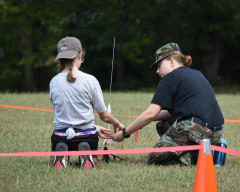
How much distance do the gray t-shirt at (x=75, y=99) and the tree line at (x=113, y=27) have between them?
1934 cm

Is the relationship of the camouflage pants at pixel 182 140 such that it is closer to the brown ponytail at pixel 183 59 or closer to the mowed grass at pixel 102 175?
the mowed grass at pixel 102 175

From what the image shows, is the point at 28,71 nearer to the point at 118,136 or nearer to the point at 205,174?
the point at 118,136

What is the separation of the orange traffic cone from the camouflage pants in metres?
1.23

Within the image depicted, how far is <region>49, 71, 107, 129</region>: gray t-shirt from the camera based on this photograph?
4.67 meters

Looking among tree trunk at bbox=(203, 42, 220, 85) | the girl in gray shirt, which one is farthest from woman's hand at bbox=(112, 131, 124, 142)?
tree trunk at bbox=(203, 42, 220, 85)

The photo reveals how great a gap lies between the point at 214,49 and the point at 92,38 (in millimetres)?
10836

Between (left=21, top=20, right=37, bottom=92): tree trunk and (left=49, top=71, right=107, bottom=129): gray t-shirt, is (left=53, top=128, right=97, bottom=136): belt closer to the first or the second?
(left=49, top=71, right=107, bottom=129): gray t-shirt

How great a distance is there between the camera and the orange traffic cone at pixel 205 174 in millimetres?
3363

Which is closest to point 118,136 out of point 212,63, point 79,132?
point 79,132

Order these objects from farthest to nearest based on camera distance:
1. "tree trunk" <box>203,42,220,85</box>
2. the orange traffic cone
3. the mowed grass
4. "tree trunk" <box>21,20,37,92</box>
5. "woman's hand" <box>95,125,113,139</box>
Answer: "tree trunk" <box>21,20,37,92</box> < "tree trunk" <box>203,42,220,85</box> < "woman's hand" <box>95,125,113,139</box> < the mowed grass < the orange traffic cone

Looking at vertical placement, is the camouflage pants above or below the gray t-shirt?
below

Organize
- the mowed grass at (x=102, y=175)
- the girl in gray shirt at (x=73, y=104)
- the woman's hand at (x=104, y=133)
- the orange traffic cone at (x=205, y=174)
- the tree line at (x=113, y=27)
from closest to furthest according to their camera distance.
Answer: the orange traffic cone at (x=205, y=174), the mowed grass at (x=102, y=175), the girl in gray shirt at (x=73, y=104), the woman's hand at (x=104, y=133), the tree line at (x=113, y=27)

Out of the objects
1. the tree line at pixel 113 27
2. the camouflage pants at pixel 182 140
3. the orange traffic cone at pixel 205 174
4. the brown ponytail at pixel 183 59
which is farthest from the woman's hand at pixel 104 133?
the tree line at pixel 113 27

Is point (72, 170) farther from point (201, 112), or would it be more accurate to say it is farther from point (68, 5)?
point (68, 5)
